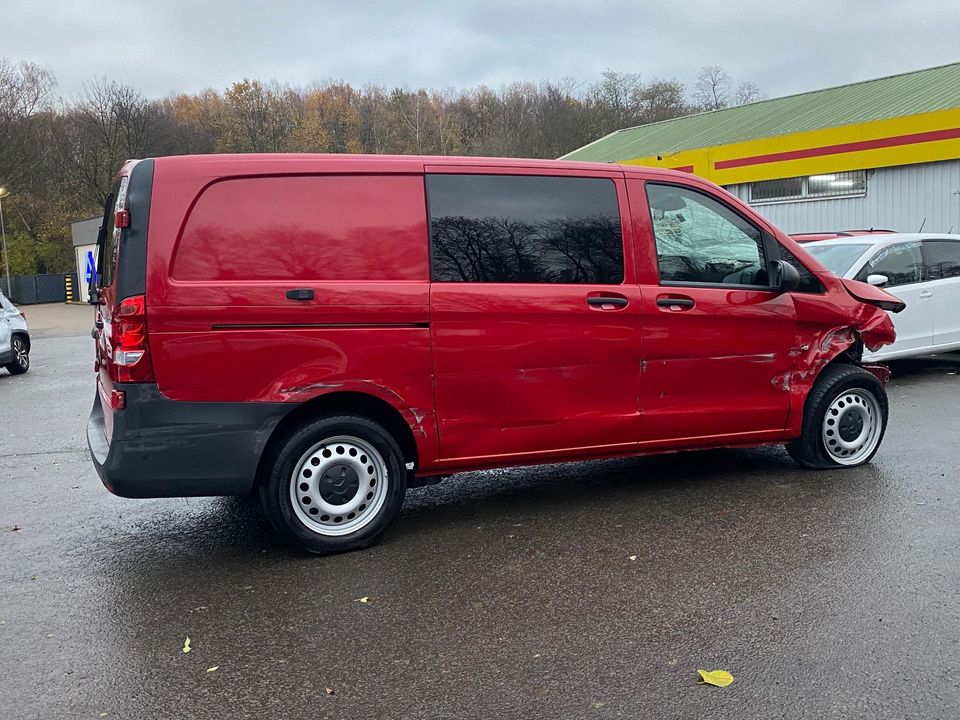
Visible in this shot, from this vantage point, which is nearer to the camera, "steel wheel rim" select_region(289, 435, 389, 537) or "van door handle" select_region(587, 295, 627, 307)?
"steel wheel rim" select_region(289, 435, 389, 537)

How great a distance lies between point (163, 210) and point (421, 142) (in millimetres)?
64120

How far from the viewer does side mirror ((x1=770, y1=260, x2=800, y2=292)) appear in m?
5.42

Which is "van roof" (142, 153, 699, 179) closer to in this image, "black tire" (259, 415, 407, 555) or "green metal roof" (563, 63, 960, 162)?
"black tire" (259, 415, 407, 555)

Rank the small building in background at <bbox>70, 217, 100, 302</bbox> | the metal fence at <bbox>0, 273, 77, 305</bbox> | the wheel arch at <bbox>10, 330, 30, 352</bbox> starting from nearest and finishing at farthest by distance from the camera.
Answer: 1. the wheel arch at <bbox>10, 330, 30, 352</bbox>
2. the small building in background at <bbox>70, 217, 100, 302</bbox>
3. the metal fence at <bbox>0, 273, 77, 305</bbox>

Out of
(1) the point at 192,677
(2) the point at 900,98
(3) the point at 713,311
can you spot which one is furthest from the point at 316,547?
(2) the point at 900,98

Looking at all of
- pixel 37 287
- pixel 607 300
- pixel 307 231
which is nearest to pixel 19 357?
pixel 307 231

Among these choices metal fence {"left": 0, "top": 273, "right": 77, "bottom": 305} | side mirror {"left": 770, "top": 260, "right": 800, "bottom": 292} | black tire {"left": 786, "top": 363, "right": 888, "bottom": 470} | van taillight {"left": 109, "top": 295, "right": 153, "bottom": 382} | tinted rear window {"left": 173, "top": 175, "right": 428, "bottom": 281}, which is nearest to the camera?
van taillight {"left": 109, "top": 295, "right": 153, "bottom": 382}

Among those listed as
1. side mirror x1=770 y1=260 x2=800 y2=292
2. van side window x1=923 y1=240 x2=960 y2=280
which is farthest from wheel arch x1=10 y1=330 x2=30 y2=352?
van side window x1=923 y1=240 x2=960 y2=280

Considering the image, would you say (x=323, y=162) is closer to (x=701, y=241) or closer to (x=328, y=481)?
(x=328, y=481)

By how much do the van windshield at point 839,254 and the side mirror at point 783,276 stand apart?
4218 millimetres

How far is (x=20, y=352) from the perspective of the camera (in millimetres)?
14672

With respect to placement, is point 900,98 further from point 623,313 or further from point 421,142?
point 421,142

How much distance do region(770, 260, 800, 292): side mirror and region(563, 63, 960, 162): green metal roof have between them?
1727 centimetres

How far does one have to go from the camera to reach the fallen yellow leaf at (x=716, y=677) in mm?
3154
